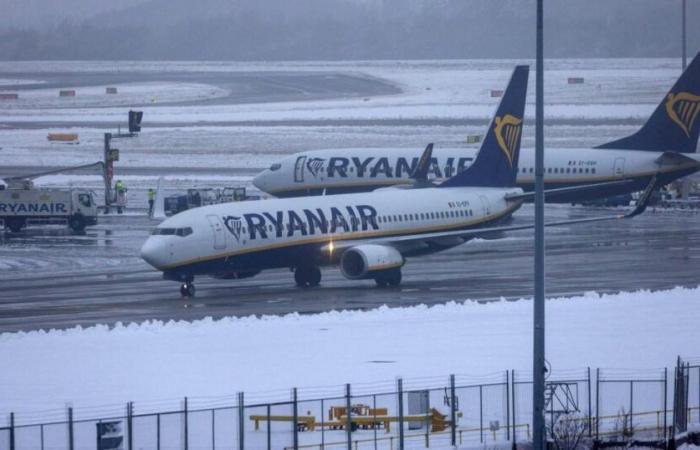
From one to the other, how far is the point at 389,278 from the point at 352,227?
242 centimetres

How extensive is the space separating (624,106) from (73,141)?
69.7 meters

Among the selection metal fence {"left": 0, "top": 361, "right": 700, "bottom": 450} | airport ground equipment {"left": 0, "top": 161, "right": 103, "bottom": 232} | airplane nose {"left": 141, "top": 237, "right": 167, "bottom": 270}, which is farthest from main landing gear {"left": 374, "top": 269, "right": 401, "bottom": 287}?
airport ground equipment {"left": 0, "top": 161, "right": 103, "bottom": 232}

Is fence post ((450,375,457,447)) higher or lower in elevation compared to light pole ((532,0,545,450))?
lower

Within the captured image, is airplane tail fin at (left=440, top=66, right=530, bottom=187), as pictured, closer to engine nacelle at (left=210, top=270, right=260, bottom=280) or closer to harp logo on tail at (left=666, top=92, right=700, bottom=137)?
engine nacelle at (left=210, top=270, right=260, bottom=280)

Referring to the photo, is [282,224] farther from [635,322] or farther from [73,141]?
[73,141]

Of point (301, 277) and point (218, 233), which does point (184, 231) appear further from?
point (301, 277)

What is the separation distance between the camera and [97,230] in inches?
3081

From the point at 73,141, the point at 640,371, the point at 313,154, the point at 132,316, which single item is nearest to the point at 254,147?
the point at 73,141

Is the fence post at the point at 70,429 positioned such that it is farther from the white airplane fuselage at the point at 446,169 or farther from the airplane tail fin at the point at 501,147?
the white airplane fuselage at the point at 446,169

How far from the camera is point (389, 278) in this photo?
52594mm

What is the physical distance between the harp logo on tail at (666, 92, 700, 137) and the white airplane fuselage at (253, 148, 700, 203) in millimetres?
1787

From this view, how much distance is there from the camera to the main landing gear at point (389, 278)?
52.2 meters

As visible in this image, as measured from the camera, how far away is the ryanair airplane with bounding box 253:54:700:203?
78.0 meters

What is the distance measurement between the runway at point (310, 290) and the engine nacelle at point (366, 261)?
28.7 inches
